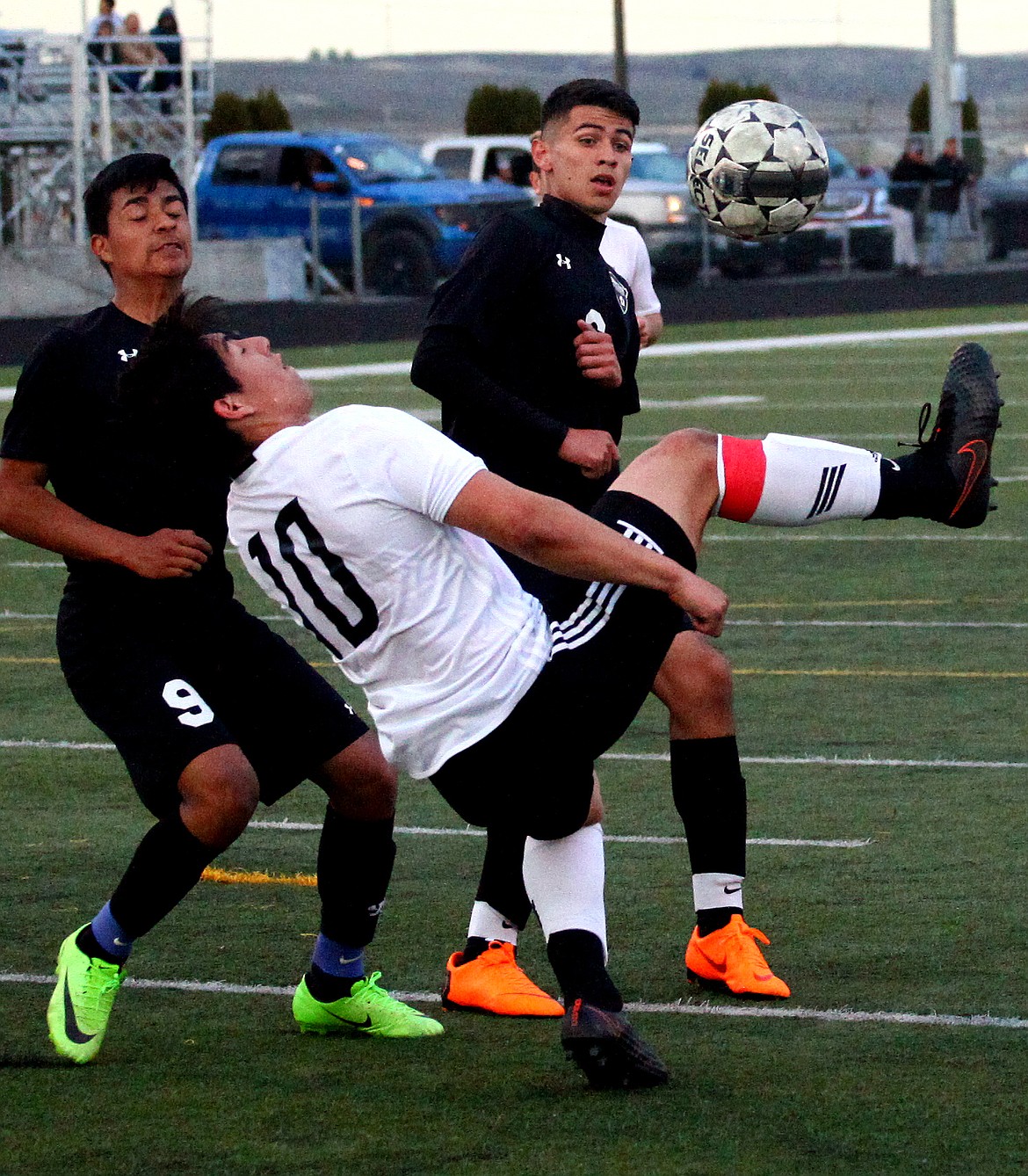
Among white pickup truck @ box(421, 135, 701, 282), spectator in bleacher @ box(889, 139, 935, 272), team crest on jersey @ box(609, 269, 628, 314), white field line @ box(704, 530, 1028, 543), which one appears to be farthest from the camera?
spectator in bleacher @ box(889, 139, 935, 272)

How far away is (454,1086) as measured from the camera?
14.9ft

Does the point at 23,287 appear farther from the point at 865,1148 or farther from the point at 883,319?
the point at 865,1148

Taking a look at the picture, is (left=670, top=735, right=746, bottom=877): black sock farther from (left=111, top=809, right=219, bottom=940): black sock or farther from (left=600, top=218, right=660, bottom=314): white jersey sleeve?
(left=600, top=218, right=660, bottom=314): white jersey sleeve

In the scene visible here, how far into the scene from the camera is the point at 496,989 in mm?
5062

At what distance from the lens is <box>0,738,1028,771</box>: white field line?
24.1 ft

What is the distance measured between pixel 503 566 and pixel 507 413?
83 cm

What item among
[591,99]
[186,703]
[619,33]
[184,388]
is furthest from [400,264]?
[184,388]

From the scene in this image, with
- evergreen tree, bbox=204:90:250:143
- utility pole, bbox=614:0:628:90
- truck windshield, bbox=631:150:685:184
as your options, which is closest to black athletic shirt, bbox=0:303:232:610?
truck windshield, bbox=631:150:685:184

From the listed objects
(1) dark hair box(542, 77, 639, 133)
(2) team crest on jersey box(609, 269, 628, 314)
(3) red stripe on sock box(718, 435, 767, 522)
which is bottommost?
(3) red stripe on sock box(718, 435, 767, 522)

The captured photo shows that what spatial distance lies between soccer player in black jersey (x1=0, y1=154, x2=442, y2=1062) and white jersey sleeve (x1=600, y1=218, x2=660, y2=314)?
1389 mm

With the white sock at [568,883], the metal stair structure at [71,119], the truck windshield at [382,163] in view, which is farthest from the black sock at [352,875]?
the truck windshield at [382,163]

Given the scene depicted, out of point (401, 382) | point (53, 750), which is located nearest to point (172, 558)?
point (53, 750)

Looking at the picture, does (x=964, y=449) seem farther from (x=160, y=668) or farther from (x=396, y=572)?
(x=160, y=668)

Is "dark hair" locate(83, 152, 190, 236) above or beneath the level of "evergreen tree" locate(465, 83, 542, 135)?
beneath
